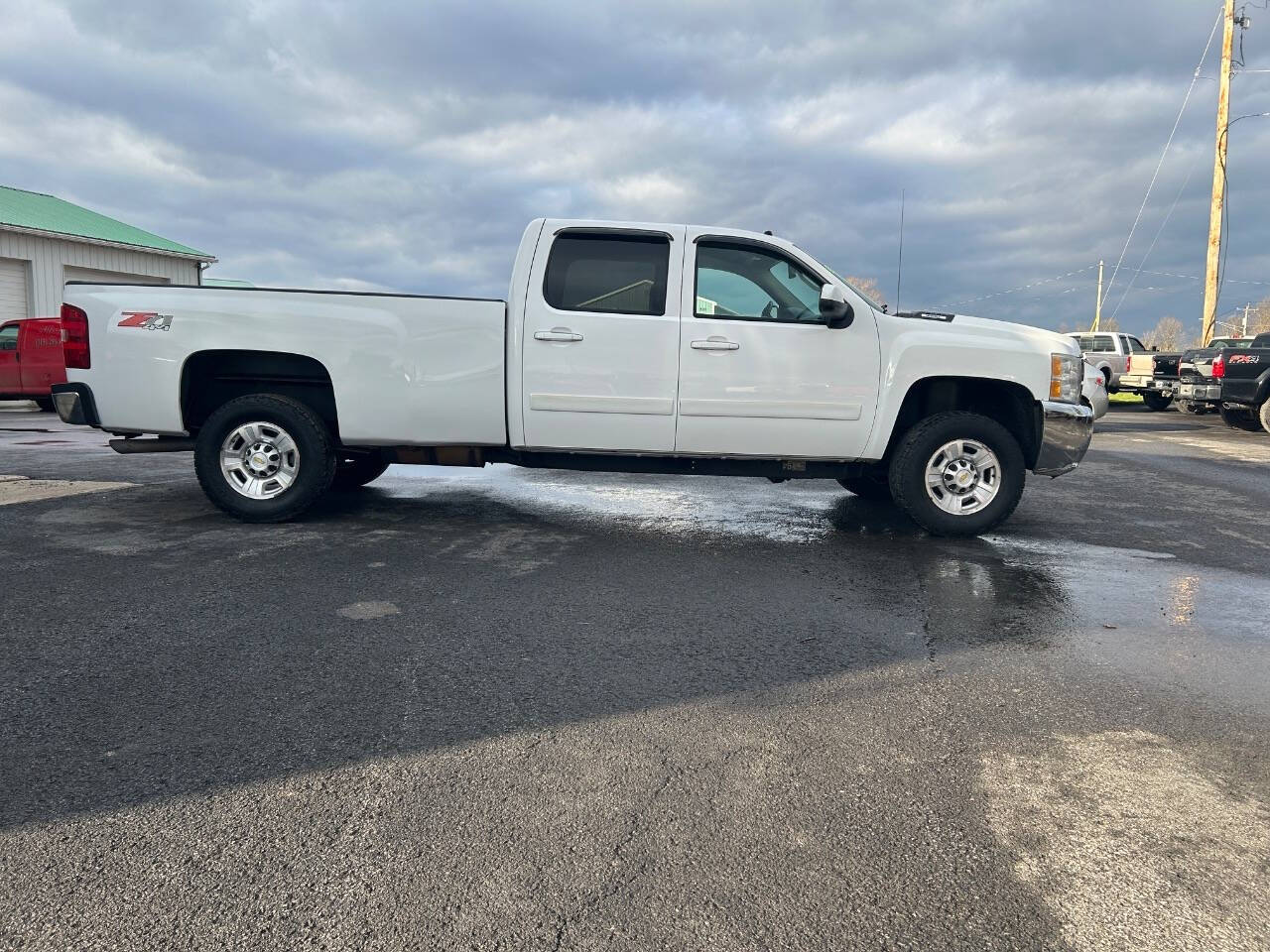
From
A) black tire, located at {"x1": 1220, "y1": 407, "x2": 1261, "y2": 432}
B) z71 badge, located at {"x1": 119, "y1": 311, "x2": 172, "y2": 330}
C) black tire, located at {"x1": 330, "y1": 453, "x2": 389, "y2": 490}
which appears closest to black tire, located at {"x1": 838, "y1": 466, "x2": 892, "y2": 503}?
black tire, located at {"x1": 330, "y1": 453, "x2": 389, "y2": 490}

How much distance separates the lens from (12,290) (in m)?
21.1

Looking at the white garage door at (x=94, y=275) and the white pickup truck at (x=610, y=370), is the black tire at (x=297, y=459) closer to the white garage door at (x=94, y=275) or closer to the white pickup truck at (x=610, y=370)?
the white pickup truck at (x=610, y=370)

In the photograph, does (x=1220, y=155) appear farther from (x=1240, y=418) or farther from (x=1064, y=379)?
(x=1064, y=379)

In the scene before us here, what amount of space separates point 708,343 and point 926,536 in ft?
7.05

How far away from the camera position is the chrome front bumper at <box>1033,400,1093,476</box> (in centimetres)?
639

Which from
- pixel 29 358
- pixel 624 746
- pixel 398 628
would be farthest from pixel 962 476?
pixel 29 358

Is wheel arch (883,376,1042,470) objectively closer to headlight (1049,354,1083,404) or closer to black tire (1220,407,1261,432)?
headlight (1049,354,1083,404)

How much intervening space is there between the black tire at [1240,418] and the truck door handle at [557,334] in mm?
16698

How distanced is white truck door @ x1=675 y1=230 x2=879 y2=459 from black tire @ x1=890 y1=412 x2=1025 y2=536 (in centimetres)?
34

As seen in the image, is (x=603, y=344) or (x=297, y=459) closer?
(x=603, y=344)

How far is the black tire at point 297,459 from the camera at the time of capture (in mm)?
6465

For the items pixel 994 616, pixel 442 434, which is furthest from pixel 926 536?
pixel 442 434

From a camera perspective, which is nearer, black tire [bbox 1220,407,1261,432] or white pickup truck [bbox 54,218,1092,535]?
white pickup truck [bbox 54,218,1092,535]

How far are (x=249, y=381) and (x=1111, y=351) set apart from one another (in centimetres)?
2648
